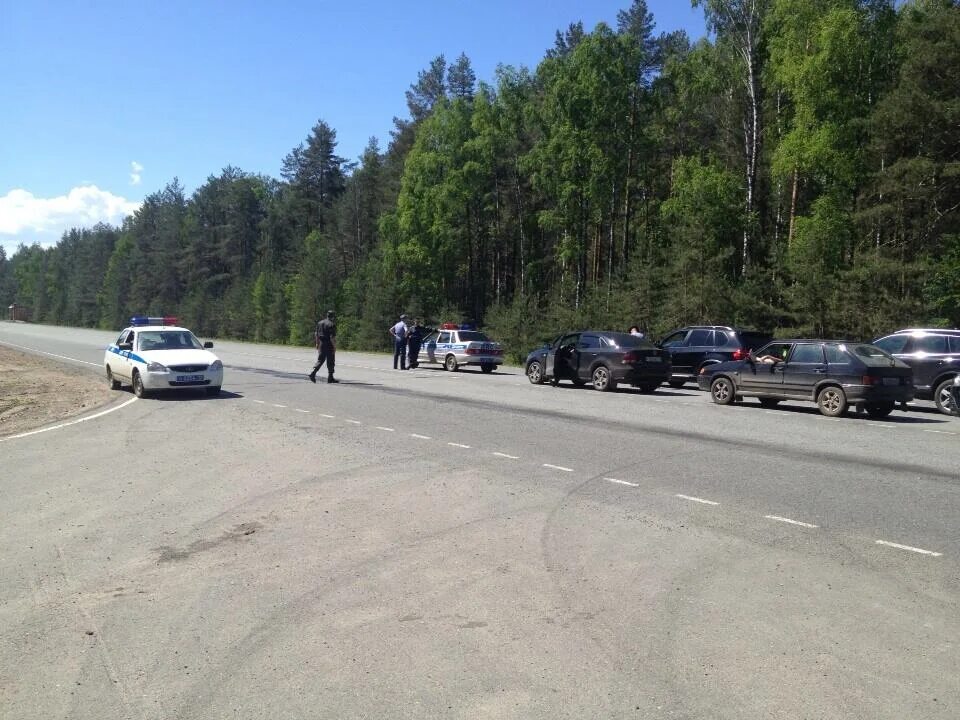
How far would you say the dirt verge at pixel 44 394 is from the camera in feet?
51.5

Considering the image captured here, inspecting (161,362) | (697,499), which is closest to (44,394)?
(161,362)

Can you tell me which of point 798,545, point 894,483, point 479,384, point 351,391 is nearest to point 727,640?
point 798,545

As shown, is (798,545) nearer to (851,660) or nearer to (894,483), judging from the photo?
(851,660)

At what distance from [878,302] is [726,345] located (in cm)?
748

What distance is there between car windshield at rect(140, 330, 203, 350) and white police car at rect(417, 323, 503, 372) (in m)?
11.8

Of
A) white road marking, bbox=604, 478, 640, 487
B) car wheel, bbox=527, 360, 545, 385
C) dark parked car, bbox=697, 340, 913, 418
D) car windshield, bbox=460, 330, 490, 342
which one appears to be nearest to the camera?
white road marking, bbox=604, 478, 640, 487

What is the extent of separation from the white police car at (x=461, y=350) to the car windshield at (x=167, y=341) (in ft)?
38.6

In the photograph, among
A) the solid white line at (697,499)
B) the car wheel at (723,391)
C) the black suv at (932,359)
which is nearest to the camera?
the solid white line at (697,499)

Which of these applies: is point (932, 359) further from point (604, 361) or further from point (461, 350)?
point (461, 350)

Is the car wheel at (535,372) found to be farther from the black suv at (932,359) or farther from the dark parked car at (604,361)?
the black suv at (932,359)

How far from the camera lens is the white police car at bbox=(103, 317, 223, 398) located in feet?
60.3

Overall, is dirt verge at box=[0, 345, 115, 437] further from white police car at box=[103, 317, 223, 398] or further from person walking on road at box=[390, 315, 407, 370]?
person walking on road at box=[390, 315, 407, 370]

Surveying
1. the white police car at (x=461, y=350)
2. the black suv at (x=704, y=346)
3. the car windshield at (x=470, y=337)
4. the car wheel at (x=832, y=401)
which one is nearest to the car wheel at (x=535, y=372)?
the black suv at (x=704, y=346)

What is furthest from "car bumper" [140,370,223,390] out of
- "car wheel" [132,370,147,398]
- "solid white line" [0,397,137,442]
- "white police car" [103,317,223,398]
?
"solid white line" [0,397,137,442]
